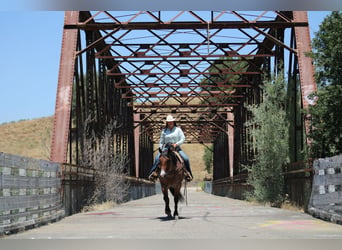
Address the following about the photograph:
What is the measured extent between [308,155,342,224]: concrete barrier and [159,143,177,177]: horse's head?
3102mm

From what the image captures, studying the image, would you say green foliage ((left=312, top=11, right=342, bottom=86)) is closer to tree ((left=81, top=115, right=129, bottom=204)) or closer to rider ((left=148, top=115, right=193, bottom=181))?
rider ((left=148, top=115, right=193, bottom=181))

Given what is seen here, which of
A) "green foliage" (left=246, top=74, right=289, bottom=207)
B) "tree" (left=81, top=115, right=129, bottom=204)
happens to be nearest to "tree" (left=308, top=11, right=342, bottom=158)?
"green foliage" (left=246, top=74, right=289, bottom=207)

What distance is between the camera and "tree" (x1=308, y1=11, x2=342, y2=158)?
12953 mm

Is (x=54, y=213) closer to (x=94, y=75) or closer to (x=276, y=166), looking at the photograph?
(x=276, y=166)

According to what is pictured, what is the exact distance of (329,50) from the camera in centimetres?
1342

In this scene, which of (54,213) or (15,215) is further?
(54,213)

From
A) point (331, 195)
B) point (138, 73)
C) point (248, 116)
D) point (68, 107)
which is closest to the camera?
point (331, 195)

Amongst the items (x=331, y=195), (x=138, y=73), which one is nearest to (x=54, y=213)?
(x=331, y=195)

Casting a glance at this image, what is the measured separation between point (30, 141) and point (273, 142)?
4184 inches

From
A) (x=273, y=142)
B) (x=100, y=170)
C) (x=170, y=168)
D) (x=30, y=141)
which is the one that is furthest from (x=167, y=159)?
(x=30, y=141)

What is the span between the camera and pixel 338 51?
43.3 feet

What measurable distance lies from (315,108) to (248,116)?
18.9 m

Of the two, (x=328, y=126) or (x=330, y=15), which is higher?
(x=330, y=15)

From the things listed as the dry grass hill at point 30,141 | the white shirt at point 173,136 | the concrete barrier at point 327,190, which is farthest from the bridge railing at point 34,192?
the dry grass hill at point 30,141
